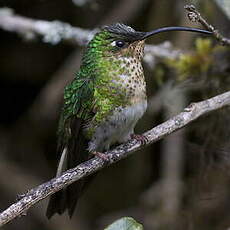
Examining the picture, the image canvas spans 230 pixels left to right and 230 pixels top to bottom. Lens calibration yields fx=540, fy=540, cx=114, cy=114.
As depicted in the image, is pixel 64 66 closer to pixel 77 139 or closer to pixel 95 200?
pixel 95 200

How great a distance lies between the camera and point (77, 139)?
2.81m

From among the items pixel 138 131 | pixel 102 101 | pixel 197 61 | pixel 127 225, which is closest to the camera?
pixel 127 225

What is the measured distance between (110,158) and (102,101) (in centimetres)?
32

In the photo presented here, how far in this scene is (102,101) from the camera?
8.88 feet

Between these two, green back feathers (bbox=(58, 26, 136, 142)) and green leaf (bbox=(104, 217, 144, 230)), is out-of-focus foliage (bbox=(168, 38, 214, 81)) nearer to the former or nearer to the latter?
green back feathers (bbox=(58, 26, 136, 142))

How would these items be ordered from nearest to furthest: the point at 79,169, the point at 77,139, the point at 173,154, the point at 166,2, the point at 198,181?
1. the point at 79,169
2. the point at 77,139
3. the point at 198,181
4. the point at 173,154
5. the point at 166,2

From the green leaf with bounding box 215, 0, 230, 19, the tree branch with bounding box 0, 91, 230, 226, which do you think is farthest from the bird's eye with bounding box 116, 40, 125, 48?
the green leaf with bounding box 215, 0, 230, 19

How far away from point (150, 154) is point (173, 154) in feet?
1.76

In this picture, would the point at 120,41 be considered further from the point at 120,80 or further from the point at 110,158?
the point at 110,158

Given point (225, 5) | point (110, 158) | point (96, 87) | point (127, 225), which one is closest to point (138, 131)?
point (225, 5)

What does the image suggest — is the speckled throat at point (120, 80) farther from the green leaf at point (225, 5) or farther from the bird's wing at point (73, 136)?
the green leaf at point (225, 5)

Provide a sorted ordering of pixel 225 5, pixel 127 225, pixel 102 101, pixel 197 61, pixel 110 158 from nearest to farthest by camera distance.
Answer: pixel 127 225 < pixel 110 158 < pixel 102 101 < pixel 225 5 < pixel 197 61

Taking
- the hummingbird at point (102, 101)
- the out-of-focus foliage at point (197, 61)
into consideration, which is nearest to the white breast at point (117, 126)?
the hummingbird at point (102, 101)

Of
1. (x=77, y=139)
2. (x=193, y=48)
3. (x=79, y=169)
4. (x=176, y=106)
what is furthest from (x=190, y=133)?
(x=79, y=169)
